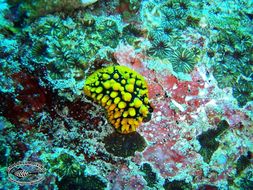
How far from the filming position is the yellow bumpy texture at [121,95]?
140 inches

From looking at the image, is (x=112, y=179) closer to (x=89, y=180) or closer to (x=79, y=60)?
(x=89, y=180)

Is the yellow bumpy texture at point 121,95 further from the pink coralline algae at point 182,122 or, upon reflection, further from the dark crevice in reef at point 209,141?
the dark crevice in reef at point 209,141

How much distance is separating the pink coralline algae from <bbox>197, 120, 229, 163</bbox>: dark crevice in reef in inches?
2.6

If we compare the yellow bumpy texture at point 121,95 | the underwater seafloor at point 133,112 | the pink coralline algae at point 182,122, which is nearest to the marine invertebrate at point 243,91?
the underwater seafloor at point 133,112

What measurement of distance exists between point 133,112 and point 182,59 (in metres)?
1.45

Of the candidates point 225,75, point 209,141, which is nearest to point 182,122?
point 209,141

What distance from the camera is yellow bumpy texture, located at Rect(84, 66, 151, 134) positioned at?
3.56 meters

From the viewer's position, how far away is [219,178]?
4.10 meters

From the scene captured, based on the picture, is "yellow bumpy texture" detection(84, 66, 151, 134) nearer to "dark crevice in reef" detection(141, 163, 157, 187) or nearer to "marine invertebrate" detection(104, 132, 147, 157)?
"marine invertebrate" detection(104, 132, 147, 157)

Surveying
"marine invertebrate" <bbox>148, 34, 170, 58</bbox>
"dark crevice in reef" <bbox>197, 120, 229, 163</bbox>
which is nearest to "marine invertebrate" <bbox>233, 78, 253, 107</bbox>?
"dark crevice in reef" <bbox>197, 120, 229, 163</bbox>

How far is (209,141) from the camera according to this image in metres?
4.09

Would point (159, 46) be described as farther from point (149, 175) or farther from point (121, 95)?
point (149, 175)

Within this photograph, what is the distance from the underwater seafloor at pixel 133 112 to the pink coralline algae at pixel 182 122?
0.02m

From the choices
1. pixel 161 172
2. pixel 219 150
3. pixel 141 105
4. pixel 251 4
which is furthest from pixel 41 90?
pixel 251 4
